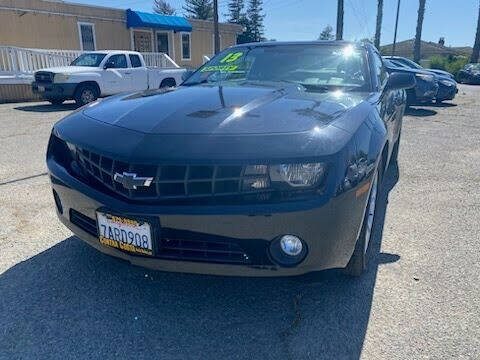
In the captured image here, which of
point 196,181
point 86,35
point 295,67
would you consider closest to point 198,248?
point 196,181

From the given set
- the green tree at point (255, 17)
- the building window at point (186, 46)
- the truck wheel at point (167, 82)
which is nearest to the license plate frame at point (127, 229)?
the truck wheel at point (167, 82)

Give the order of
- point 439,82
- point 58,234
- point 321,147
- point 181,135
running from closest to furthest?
point 321,147, point 181,135, point 58,234, point 439,82

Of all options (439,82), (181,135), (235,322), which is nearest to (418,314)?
(235,322)

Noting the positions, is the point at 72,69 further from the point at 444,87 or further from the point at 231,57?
the point at 444,87

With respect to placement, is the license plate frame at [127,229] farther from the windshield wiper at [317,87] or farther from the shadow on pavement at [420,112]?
the shadow on pavement at [420,112]

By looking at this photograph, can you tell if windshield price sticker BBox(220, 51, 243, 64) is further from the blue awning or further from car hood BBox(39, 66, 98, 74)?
the blue awning

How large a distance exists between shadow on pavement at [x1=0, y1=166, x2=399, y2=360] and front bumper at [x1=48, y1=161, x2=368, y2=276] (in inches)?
6.6

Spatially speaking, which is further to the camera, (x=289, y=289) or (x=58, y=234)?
(x=58, y=234)

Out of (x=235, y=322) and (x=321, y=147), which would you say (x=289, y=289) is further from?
(x=321, y=147)

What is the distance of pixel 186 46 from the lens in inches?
936

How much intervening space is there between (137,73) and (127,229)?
1132 centimetres

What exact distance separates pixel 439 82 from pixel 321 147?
12569 millimetres

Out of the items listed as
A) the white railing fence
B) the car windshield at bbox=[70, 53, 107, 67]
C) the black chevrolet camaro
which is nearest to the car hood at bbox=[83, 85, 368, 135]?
the black chevrolet camaro

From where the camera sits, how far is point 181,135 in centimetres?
202
